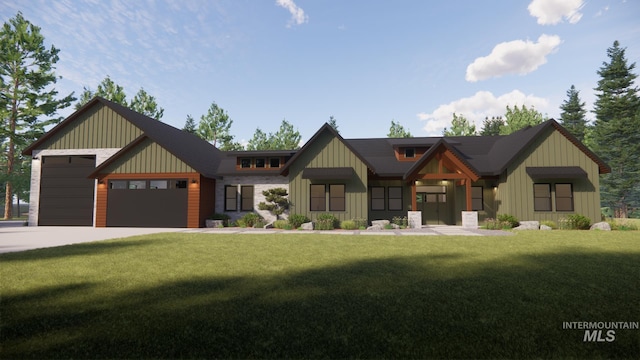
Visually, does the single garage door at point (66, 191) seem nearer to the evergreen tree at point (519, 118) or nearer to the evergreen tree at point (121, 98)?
the evergreen tree at point (121, 98)

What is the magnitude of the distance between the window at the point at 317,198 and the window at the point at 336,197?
55cm

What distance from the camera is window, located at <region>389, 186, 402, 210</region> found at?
22.6 m

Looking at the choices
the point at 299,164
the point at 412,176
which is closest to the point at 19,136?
the point at 299,164

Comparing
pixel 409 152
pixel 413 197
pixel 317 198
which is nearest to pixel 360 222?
pixel 317 198

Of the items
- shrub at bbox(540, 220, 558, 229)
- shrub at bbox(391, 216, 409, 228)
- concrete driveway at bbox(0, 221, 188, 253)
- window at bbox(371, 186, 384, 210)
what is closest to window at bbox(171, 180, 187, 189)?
concrete driveway at bbox(0, 221, 188, 253)

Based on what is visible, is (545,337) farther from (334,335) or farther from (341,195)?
(341,195)

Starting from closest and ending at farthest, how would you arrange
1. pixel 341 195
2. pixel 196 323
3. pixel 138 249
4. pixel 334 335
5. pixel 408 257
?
pixel 334 335 < pixel 196 323 < pixel 408 257 < pixel 138 249 < pixel 341 195

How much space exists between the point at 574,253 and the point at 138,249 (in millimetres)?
14303

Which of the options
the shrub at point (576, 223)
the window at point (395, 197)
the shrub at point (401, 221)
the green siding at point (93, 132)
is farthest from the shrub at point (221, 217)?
the shrub at point (576, 223)

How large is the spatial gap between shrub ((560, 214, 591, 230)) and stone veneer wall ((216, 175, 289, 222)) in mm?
18399

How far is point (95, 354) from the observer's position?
326 centimetres

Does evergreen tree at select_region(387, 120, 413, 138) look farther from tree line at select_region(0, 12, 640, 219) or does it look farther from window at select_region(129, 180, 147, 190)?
window at select_region(129, 180, 147, 190)

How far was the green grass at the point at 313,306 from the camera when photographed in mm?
3406

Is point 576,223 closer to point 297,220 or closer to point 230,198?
point 297,220
